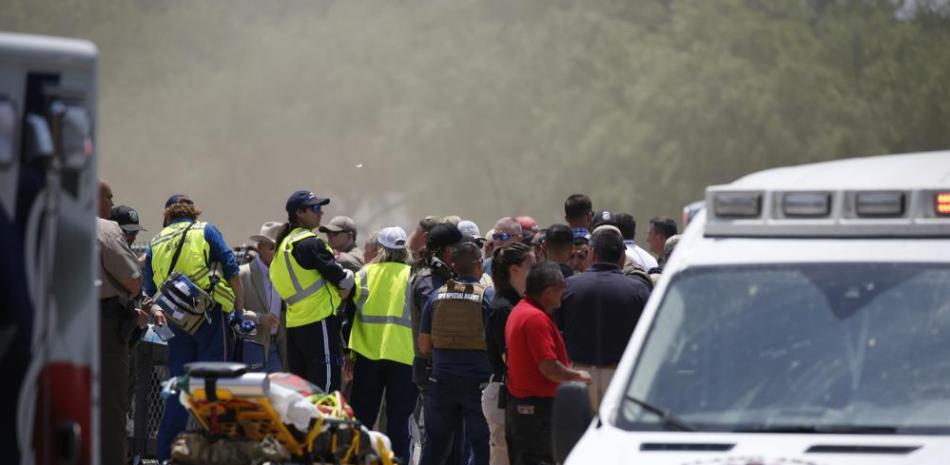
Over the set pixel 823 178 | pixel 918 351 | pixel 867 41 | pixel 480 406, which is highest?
pixel 867 41

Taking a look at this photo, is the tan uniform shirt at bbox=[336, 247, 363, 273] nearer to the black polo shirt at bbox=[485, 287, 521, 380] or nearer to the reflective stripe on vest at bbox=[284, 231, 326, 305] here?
the reflective stripe on vest at bbox=[284, 231, 326, 305]

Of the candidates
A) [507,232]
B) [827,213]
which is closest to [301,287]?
[507,232]

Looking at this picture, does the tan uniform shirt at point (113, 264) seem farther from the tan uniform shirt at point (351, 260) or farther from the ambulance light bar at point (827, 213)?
the ambulance light bar at point (827, 213)

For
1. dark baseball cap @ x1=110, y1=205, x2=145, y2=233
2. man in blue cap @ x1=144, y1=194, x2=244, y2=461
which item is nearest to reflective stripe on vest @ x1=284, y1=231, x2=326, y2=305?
man in blue cap @ x1=144, y1=194, x2=244, y2=461

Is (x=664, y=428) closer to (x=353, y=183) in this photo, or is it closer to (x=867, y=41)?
(x=353, y=183)

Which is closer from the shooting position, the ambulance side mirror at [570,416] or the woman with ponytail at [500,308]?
the ambulance side mirror at [570,416]

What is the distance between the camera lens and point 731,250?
6.48 metres

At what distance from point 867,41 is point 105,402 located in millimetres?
51769

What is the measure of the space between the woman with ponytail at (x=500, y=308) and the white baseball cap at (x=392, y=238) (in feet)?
6.67

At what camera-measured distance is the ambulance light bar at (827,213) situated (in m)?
6.26

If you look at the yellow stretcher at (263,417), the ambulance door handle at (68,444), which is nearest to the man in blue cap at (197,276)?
the yellow stretcher at (263,417)

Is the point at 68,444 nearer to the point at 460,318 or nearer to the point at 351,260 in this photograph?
the point at 460,318

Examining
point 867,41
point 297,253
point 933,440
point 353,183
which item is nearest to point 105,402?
point 297,253

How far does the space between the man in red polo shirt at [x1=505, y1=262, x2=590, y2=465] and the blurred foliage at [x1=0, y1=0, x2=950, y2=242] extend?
46630mm
